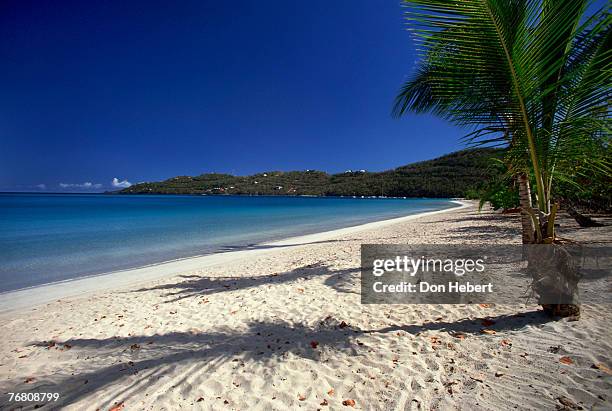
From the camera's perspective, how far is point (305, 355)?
343 centimetres

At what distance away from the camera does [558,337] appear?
10.7 feet

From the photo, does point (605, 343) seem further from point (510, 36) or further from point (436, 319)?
point (510, 36)

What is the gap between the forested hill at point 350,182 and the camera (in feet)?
317

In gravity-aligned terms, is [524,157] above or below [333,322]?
above

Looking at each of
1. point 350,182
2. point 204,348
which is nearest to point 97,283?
point 204,348

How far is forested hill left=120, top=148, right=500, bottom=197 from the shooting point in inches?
3809

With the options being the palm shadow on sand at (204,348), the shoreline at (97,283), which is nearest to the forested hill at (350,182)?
the shoreline at (97,283)

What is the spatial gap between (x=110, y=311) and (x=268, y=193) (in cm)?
16396

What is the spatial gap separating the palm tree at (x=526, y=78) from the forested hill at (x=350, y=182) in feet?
263

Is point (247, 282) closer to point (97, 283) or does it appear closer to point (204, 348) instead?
point (204, 348)

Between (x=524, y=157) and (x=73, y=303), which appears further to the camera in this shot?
(x=73, y=303)

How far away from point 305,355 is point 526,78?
3.53 m

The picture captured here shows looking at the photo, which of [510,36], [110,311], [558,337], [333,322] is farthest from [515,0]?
[110,311]

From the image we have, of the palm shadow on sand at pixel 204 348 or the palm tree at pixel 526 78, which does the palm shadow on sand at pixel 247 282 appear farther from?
the palm tree at pixel 526 78
